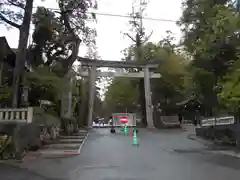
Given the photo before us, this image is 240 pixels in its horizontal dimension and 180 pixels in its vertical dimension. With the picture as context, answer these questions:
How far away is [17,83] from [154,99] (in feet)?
124

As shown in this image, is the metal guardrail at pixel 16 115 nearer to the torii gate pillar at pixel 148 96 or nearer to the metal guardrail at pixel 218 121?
the metal guardrail at pixel 218 121

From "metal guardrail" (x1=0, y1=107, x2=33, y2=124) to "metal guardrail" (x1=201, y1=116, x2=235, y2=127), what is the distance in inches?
472

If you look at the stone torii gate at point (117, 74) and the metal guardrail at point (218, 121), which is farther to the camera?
the stone torii gate at point (117, 74)

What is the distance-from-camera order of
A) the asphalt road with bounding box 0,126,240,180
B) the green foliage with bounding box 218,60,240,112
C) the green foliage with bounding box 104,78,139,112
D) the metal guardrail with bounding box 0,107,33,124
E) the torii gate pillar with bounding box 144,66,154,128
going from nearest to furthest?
the asphalt road with bounding box 0,126,240,180 → the green foliage with bounding box 218,60,240,112 → the metal guardrail with bounding box 0,107,33,124 → the torii gate pillar with bounding box 144,66,154,128 → the green foliage with bounding box 104,78,139,112

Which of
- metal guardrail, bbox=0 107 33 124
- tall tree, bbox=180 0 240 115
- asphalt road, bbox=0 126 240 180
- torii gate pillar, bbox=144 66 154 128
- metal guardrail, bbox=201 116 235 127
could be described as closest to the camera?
asphalt road, bbox=0 126 240 180

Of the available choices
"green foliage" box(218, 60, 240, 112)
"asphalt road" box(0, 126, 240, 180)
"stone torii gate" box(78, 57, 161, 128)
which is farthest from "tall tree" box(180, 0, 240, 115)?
"stone torii gate" box(78, 57, 161, 128)

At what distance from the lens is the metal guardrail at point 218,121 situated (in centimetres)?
2153

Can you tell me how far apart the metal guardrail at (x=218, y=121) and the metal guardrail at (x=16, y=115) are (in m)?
12.0

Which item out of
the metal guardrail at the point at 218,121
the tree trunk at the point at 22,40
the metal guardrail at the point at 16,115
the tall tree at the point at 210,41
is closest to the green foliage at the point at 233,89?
the tall tree at the point at 210,41

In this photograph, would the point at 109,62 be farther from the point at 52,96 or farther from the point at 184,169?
the point at 184,169

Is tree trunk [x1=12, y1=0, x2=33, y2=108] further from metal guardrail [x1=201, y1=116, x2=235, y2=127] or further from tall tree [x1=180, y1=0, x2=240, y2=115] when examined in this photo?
metal guardrail [x1=201, y1=116, x2=235, y2=127]

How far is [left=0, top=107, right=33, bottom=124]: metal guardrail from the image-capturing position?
1459 cm

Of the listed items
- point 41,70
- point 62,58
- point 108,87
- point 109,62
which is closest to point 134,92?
point 108,87

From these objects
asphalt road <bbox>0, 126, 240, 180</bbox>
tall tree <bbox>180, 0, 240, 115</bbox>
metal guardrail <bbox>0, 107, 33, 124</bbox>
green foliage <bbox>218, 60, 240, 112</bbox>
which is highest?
tall tree <bbox>180, 0, 240, 115</bbox>
